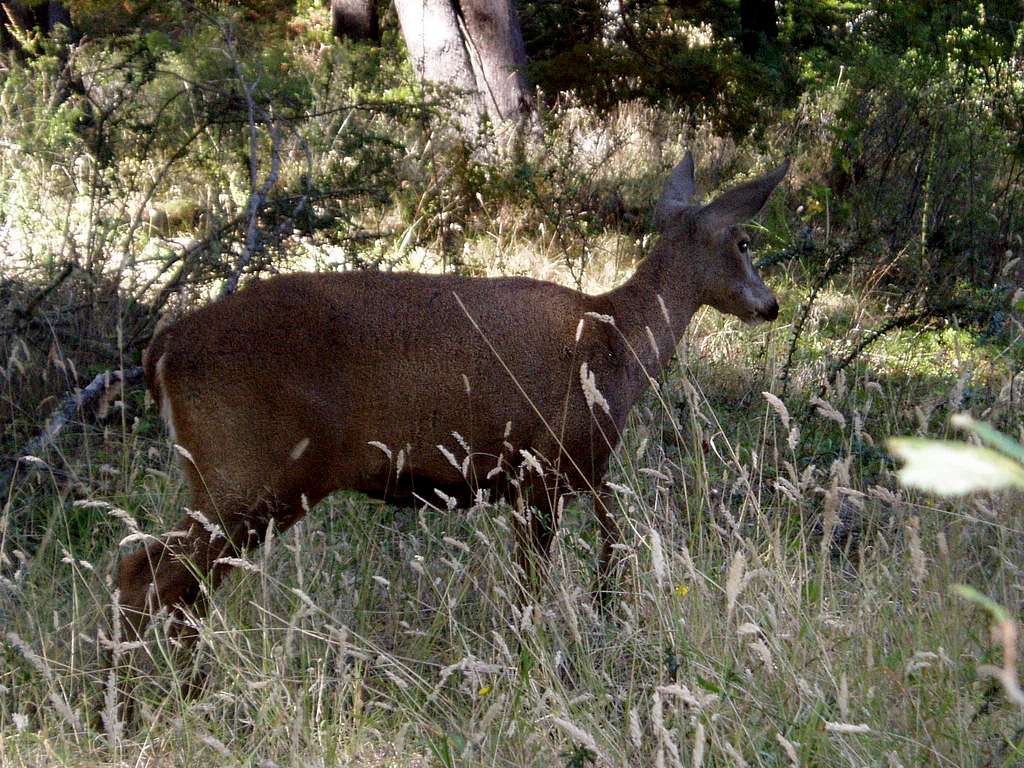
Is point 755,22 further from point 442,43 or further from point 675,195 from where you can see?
point 675,195

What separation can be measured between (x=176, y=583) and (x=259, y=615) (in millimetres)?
385

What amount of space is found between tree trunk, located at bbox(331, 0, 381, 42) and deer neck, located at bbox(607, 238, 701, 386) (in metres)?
12.4

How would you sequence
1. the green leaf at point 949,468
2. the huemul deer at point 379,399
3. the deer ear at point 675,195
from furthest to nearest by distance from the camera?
the deer ear at point 675,195
the huemul deer at point 379,399
the green leaf at point 949,468

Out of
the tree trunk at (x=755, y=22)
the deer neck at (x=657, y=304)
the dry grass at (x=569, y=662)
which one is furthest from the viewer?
the tree trunk at (x=755, y=22)

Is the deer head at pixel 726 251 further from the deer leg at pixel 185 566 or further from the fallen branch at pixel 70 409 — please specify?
the fallen branch at pixel 70 409

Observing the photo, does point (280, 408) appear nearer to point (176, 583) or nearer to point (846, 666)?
point (176, 583)

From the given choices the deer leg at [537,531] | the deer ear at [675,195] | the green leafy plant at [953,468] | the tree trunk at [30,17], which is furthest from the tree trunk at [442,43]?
the green leafy plant at [953,468]

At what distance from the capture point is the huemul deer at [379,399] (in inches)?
157

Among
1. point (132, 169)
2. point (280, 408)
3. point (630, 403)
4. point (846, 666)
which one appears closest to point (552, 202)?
point (132, 169)

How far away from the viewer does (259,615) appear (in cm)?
432

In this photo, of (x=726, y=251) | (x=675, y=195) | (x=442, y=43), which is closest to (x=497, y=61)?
(x=442, y=43)

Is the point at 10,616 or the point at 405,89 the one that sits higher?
the point at 405,89

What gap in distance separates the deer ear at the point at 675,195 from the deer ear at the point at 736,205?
21 centimetres

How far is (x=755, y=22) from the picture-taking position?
16.2 m
